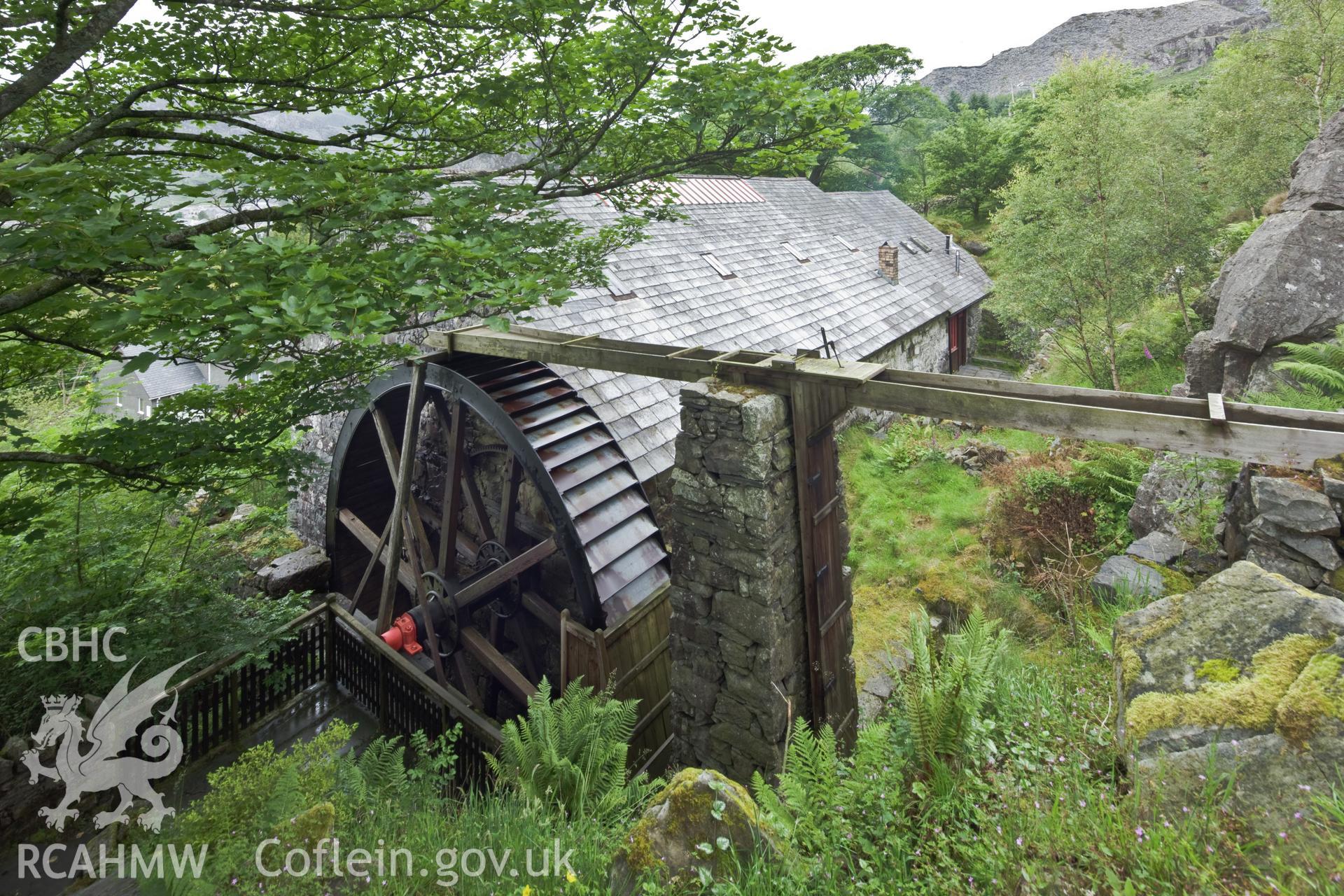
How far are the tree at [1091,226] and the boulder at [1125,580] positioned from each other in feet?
23.1

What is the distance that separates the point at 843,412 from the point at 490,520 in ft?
15.5

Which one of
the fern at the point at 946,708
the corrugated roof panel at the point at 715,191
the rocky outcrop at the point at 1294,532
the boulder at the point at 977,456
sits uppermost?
the corrugated roof panel at the point at 715,191

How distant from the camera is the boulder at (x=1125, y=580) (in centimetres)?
531

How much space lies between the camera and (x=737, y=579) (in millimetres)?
3928

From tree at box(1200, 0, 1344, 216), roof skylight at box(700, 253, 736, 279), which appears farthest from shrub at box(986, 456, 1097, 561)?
tree at box(1200, 0, 1344, 216)

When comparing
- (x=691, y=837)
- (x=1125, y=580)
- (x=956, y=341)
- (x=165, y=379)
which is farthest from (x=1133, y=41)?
(x=165, y=379)

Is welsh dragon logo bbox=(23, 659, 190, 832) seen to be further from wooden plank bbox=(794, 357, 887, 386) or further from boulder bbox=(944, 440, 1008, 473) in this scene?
boulder bbox=(944, 440, 1008, 473)

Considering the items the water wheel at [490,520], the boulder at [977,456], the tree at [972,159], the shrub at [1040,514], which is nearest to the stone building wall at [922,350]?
the boulder at [977,456]

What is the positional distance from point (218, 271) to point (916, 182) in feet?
112

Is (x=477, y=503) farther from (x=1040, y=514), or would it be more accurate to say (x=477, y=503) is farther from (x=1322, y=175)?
(x=1322, y=175)

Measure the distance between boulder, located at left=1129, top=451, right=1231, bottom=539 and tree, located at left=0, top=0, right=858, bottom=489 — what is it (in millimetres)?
5505

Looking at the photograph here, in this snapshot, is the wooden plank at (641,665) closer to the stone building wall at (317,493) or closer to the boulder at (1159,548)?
the stone building wall at (317,493)

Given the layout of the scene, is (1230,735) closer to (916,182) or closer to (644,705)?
(644,705)

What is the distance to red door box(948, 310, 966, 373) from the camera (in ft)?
56.3
